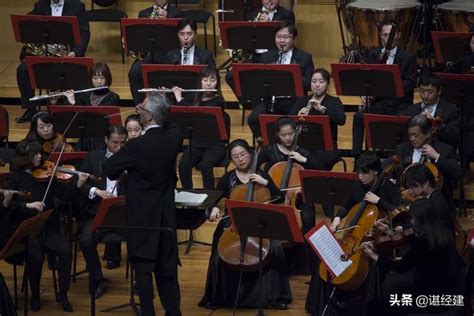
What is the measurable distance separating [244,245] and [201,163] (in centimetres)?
158

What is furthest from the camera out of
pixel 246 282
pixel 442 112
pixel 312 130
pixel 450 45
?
pixel 450 45

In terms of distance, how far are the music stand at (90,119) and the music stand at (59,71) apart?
2.07 ft

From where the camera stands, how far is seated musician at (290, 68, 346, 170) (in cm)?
916

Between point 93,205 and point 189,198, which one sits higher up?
point 189,198

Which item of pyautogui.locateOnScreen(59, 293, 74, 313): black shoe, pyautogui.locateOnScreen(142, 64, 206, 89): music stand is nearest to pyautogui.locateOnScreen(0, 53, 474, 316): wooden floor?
pyautogui.locateOnScreen(59, 293, 74, 313): black shoe

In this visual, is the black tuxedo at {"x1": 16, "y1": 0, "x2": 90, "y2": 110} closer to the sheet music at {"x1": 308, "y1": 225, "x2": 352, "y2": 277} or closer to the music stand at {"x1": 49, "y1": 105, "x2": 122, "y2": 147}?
the music stand at {"x1": 49, "y1": 105, "x2": 122, "y2": 147}

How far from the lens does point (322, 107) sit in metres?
9.16

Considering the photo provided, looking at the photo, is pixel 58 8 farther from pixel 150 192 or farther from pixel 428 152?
pixel 150 192

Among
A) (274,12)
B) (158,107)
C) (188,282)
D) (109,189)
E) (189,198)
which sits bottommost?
(188,282)

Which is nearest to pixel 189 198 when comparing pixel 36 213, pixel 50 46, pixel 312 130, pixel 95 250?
pixel 95 250

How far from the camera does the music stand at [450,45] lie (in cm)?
989

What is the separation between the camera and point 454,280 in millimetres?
6680

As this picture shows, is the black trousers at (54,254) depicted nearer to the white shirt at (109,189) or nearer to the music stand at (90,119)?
the white shirt at (109,189)

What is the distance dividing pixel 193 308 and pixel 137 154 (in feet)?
5.17
